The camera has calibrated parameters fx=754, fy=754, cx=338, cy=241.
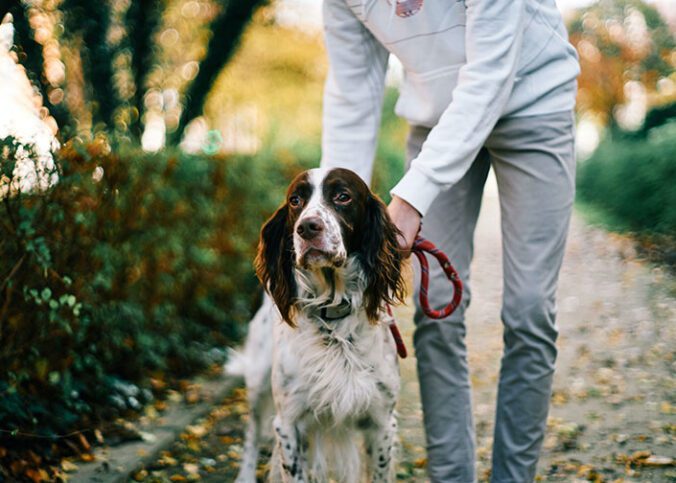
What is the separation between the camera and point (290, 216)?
262 cm

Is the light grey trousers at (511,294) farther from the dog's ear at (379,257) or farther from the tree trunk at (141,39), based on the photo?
the tree trunk at (141,39)

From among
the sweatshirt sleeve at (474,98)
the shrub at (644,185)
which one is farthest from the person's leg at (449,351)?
the shrub at (644,185)

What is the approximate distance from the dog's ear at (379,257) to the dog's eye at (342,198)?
0.09 metres

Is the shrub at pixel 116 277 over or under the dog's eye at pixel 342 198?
under

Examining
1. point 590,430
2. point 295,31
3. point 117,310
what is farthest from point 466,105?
point 295,31

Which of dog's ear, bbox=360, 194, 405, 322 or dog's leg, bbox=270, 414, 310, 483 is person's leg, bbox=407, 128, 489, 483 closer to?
Result: dog's ear, bbox=360, 194, 405, 322

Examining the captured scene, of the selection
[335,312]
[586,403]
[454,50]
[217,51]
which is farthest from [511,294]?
[217,51]

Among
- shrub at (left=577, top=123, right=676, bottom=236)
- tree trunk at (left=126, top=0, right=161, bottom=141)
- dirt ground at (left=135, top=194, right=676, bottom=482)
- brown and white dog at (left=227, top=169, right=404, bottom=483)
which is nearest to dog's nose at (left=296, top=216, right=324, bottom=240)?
brown and white dog at (left=227, top=169, right=404, bottom=483)

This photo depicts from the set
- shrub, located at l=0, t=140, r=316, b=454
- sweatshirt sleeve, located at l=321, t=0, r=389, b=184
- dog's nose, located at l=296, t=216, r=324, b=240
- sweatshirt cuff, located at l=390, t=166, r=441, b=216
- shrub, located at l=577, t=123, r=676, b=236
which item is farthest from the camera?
shrub, located at l=577, t=123, r=676, b=236

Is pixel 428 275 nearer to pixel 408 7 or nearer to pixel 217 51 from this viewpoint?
pixel 408 7

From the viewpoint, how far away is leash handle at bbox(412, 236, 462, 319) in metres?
2.66

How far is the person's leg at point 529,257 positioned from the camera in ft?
8.56

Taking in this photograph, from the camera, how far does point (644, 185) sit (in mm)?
11820

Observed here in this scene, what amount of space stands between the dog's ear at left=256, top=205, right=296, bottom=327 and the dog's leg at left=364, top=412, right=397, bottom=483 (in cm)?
56
